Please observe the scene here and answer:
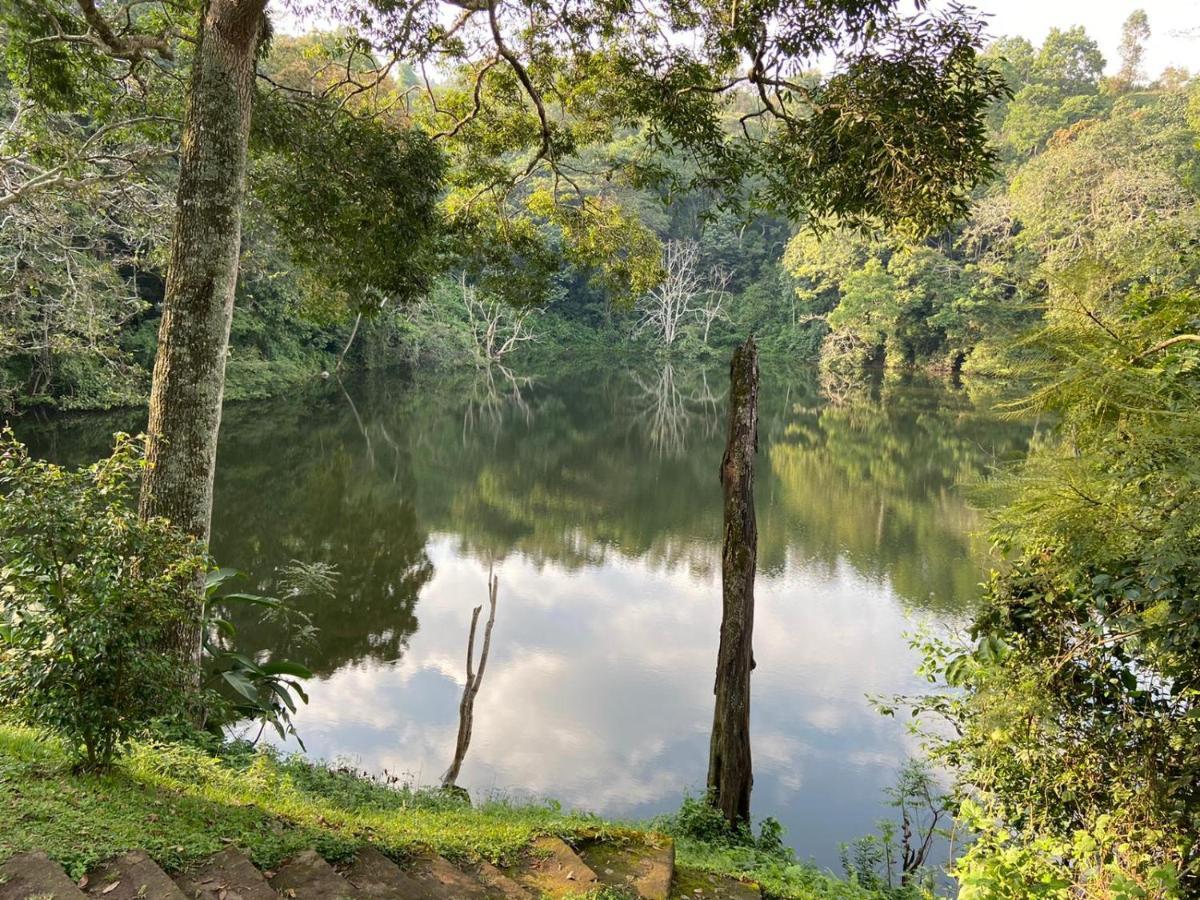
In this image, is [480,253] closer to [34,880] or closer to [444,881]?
[444,881]

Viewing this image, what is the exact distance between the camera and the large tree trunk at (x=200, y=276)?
436 cm

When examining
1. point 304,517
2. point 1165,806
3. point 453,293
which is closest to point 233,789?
point 1165,806

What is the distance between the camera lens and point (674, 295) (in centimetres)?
3969

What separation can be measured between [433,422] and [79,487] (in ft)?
66.7

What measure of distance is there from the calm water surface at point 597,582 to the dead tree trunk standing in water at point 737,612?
1403 millimetres

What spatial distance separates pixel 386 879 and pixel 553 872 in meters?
0.73

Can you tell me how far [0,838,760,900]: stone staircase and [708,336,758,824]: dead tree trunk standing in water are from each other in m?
1.62

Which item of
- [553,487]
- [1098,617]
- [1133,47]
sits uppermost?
[1133,47]

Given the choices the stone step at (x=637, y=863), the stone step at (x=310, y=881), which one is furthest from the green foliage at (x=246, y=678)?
the stone step at (x=637, y=863)

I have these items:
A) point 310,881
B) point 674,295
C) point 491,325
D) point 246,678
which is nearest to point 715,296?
point 674,295

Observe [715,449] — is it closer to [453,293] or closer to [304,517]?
[304,517]

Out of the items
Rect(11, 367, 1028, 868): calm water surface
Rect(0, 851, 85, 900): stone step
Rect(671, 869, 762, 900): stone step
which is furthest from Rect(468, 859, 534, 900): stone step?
Rect(11, 367, 1028, 868): calm water surface

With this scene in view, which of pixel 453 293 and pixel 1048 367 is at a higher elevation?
pixel 453 293

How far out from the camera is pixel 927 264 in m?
31.1
